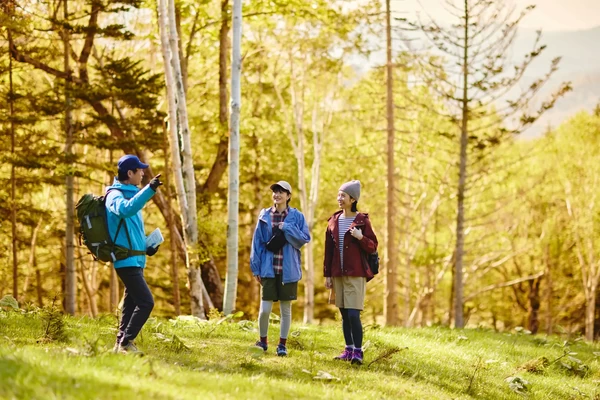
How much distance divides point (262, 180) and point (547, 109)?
15227 mm

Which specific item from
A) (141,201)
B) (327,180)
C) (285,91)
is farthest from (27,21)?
(327,180)

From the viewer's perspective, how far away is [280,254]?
297 inches

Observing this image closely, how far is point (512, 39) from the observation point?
16531 mm

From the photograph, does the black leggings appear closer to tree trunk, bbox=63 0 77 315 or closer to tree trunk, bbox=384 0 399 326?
tree trunk, bbox=63 0 77 315

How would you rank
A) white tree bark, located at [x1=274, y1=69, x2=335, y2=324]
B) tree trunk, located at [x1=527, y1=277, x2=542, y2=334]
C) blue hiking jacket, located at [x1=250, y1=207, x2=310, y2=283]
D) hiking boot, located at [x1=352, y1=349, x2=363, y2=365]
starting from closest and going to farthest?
blue hiking jacket, located at [x1=250, y1=207, x2=310, y2=283] < hiking boot, located at [x1=352, y1=349, x2=363, y2=365] < white tree bark, located at [x1=274, y1=69, x2=335, y2=324] < tree trunk, located at [x1=527, y1=277, x2=542, y2=334]

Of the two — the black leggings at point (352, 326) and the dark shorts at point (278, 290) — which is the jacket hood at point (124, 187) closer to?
the dark shorts at point (278, 290)

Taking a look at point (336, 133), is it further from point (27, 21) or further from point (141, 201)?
point (141, 201)

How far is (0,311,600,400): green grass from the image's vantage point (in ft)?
15.7

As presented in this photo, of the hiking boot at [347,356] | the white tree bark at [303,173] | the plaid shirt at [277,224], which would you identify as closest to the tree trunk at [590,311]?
the white tree bark at [303,173]

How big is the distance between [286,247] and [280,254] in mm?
105

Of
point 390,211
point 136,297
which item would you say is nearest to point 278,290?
point 136,297

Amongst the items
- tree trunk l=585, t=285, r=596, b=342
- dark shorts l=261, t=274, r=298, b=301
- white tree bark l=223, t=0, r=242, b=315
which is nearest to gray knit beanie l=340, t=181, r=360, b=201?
dark shorts l=261, t=274, r=298, b=301

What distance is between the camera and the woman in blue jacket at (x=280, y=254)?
7.46 m

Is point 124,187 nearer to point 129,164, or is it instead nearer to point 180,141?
point 129,164
